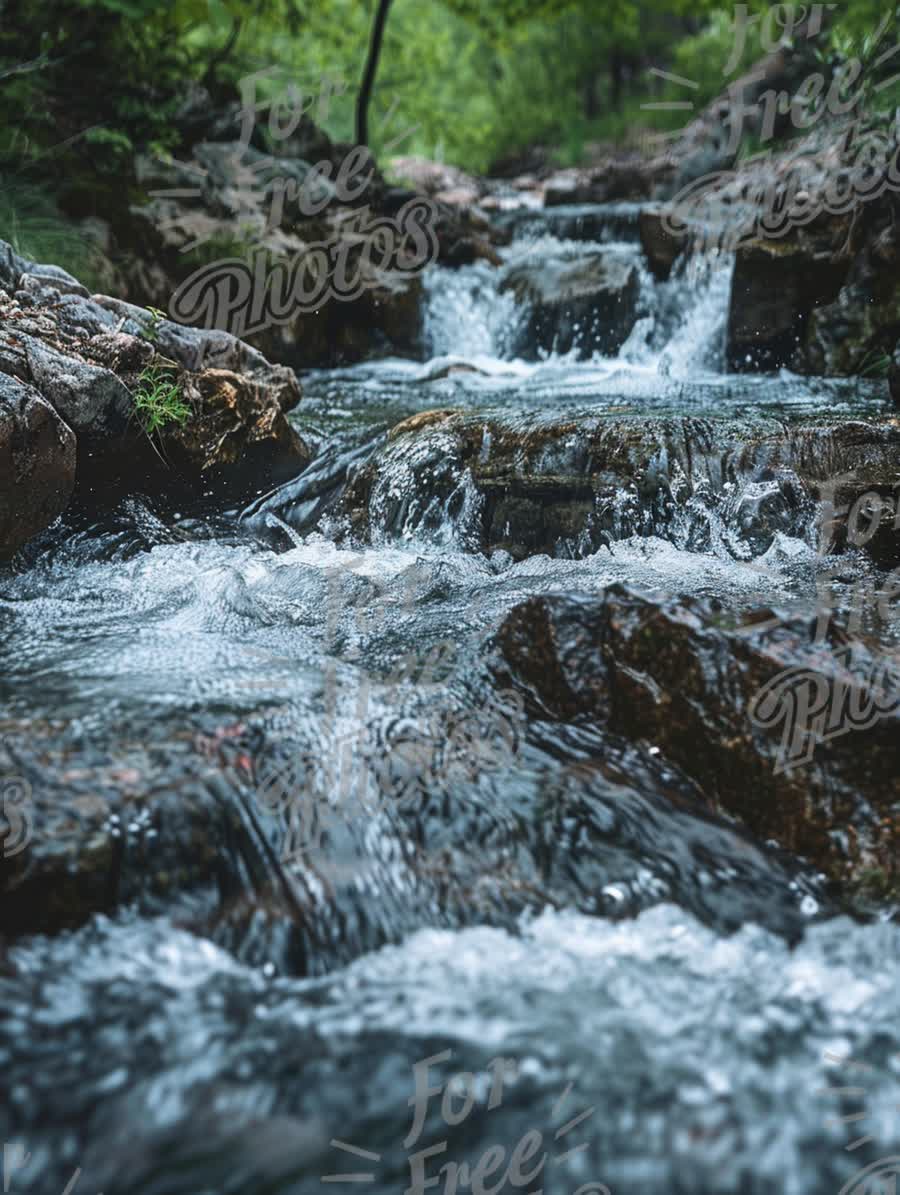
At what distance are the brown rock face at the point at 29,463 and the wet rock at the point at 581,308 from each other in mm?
5832

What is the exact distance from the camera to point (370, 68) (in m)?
11.2

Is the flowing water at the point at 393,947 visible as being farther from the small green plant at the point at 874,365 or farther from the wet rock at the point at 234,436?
the small green plant at the point at 874,365

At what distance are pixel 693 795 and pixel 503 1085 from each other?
106 cm

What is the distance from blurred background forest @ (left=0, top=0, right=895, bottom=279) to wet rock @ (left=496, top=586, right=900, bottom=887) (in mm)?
5848

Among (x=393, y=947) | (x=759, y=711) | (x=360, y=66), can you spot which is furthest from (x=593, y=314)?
(x=360, y=66)

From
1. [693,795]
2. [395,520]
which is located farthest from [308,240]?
[693,795]

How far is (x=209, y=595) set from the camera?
385 centimetres

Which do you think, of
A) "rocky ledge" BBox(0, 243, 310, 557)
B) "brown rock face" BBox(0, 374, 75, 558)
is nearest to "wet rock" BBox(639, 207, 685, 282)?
"rocky ledge" BBox(0, 243, 310, 557)

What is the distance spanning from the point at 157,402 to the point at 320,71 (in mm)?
10629

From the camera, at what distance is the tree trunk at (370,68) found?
10812 mm

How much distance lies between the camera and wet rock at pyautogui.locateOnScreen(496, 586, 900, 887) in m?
2.41

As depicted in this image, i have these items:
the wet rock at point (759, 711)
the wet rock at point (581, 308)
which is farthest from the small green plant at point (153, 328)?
the wet rock at point (581, 308)

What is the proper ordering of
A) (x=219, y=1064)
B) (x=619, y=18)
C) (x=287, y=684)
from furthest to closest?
(x=619, y=18)
(x=287, y=684)
(x=219, y=1064)

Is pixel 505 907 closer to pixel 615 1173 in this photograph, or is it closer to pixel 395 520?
pixel 615 1173
